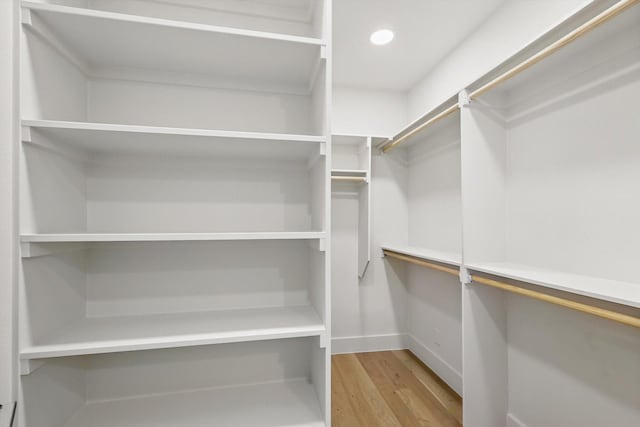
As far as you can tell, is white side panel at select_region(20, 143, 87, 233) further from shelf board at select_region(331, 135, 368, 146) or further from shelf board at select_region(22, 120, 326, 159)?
shelf board at select_region(331, 135, 368, 146)

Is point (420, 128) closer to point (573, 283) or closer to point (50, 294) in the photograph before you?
point (573, 283)

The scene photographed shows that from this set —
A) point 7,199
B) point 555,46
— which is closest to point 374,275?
point 555,46

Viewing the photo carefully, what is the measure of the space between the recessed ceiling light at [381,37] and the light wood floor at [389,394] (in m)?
2.46

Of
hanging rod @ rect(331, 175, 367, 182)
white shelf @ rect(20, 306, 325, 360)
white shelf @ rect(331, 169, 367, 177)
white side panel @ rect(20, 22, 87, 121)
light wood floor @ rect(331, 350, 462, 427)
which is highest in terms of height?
white side panel @ rect(20, 22, 87, 121)

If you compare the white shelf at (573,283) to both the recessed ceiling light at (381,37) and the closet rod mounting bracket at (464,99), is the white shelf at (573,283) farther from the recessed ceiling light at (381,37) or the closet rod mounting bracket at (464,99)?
the recessed ceiling light at (381,37)

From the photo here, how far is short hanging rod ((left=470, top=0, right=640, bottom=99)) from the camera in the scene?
3.04ft

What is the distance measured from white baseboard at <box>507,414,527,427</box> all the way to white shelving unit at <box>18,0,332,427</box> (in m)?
1.15

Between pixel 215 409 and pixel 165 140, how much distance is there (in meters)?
1.17

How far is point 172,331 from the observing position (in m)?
1.17

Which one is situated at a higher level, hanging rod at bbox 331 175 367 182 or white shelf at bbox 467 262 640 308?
hanging rod at bbox 331 175 367 182

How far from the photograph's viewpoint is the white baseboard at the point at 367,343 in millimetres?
2701

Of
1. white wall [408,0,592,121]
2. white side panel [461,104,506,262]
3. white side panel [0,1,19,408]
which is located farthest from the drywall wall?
white side panel [0,1,19,408]

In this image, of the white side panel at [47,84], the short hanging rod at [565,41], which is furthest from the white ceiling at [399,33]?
the white side panel at [47,84]

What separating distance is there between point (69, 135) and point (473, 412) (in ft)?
7.42
